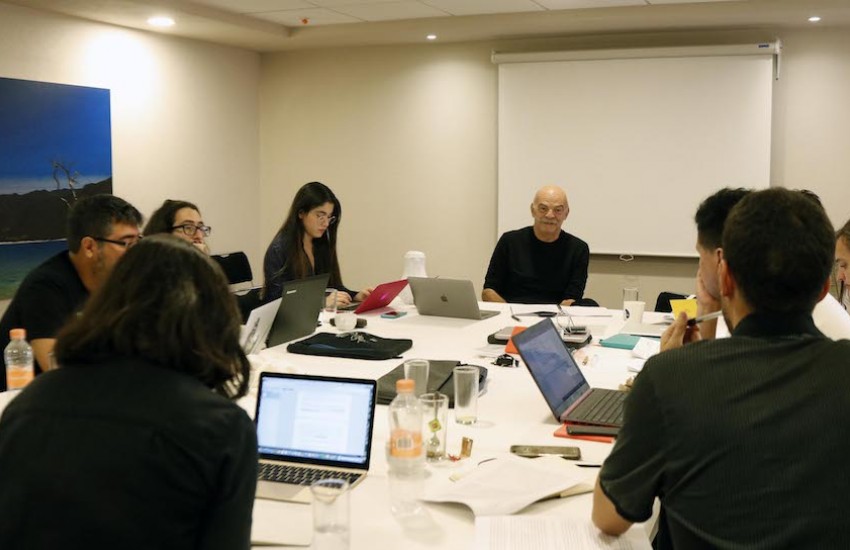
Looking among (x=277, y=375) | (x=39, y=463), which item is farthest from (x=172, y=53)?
(x=39, y=463)

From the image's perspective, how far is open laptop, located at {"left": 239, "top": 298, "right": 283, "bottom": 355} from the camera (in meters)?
2.88

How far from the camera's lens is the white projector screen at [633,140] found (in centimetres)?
560

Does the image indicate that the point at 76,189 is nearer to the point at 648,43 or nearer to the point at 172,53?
the point at 172,53

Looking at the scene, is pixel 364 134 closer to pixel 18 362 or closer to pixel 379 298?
pixel 379 298

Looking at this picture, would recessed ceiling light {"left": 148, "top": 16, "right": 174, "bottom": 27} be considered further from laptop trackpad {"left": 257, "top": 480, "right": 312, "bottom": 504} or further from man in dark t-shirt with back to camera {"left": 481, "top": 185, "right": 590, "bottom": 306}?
laptop trackpad {"left": 257, "top": 480, "right": 312, "bottom": 504}

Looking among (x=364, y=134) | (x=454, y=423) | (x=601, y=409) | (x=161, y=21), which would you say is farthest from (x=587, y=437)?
(x=364, y=134)

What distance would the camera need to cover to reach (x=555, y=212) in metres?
4.98

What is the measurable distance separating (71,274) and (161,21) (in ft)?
9.91

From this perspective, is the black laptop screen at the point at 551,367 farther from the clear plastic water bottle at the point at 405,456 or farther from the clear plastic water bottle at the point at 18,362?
the clear plastic water bottle at the point at 18,362

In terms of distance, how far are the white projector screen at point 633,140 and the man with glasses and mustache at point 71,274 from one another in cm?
374

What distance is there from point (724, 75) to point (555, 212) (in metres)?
1.68

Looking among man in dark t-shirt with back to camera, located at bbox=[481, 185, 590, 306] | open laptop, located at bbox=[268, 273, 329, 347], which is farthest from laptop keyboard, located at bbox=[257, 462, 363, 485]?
man in dark t-shirt with back to camera, located at bbox=[481, 185, 590, 306]

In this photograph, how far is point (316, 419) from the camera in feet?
6.12

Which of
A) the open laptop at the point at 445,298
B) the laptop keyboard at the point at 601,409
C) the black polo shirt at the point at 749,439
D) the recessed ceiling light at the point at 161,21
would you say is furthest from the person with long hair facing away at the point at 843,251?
the recessed ceiling light at the point at 161,21
